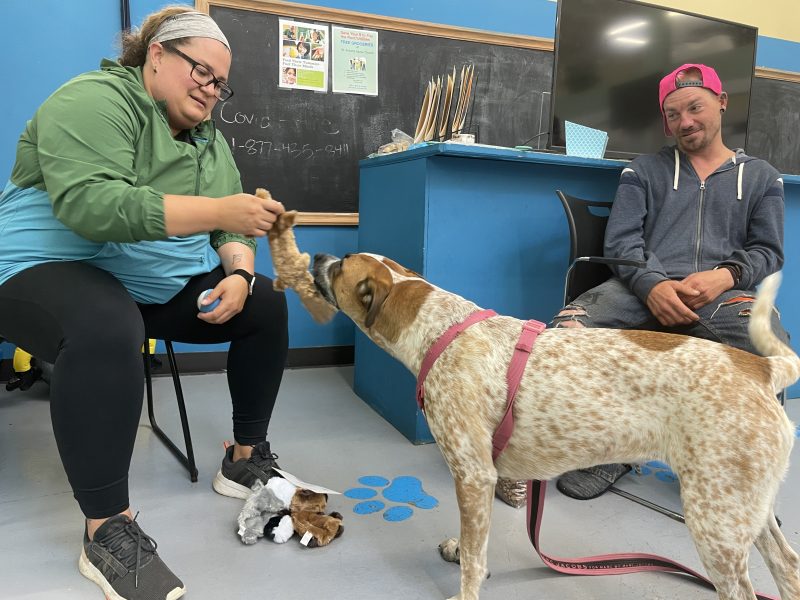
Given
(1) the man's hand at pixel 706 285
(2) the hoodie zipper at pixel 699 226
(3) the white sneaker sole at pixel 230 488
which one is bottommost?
(3) the white sneaker sole at pixel 230 488

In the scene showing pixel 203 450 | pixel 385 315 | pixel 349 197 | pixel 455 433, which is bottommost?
pixel 203 450

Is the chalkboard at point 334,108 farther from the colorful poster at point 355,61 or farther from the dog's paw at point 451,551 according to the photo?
the dog's paw at point 451,551

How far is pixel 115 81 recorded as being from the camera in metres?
1.64

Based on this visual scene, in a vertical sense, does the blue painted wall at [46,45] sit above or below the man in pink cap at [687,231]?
above

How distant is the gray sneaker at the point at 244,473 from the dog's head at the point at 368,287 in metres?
0.77

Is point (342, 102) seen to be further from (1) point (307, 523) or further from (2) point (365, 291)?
(1) point (307, 523)

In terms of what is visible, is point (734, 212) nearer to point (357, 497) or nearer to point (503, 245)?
point (503, 245)

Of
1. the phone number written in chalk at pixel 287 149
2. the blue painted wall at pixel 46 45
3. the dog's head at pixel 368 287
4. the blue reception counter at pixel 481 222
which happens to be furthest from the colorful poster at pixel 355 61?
the dog's head at pixel 368 287

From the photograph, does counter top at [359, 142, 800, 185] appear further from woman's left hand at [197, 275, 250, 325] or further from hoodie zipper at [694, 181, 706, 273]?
woman's left hand at [197, 275, 250, 325]

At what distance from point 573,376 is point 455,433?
1.10 ft

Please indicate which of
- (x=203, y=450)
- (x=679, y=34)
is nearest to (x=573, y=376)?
(x=203, y=450)

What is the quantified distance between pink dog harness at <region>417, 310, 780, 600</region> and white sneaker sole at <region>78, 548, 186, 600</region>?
81 cm

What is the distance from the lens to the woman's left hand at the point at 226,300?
184 centimetres

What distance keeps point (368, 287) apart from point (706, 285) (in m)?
1.27
